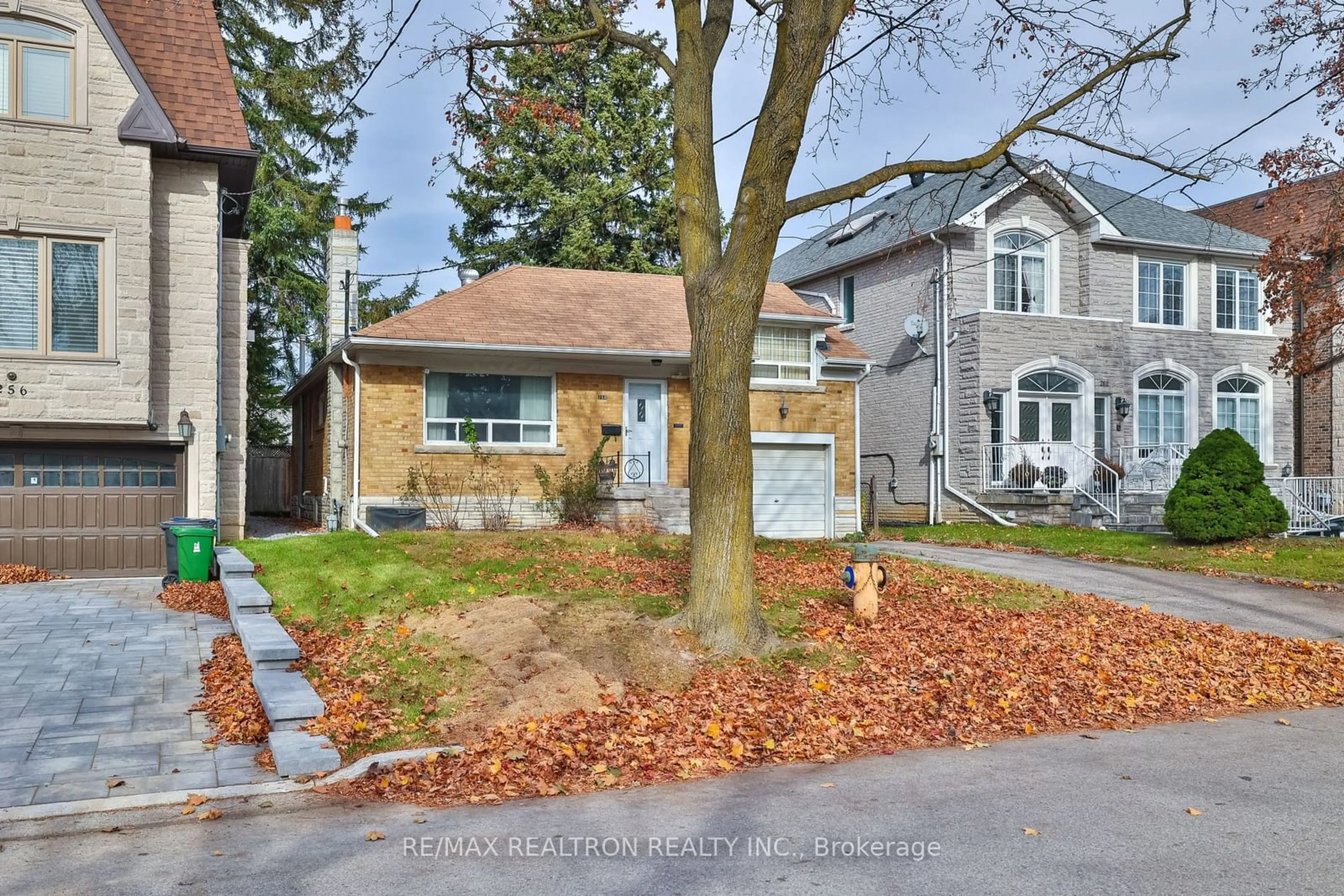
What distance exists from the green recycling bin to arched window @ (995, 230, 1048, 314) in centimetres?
1715

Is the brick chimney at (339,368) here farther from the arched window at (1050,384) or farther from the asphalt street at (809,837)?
the arched window at (1050,384)

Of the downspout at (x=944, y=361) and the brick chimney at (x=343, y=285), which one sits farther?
the downspout at (x=944, y=361)

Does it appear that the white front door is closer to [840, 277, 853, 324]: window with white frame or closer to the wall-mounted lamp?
the wall-mounted lamp

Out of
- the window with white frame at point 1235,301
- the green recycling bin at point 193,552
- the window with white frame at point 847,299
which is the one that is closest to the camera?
the green recycling bin at point 193,552

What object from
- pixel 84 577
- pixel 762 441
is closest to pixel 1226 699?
pixel 762 441

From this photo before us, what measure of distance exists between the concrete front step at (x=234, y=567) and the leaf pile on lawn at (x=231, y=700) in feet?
7.54

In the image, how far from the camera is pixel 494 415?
18453 mm

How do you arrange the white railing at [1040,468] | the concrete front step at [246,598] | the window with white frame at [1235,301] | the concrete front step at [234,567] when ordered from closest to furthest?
the concrete front step at [246,598] → the concrete front step at [234,567] → the white railing at [1040,468] → the window with white frame at [1235,301]

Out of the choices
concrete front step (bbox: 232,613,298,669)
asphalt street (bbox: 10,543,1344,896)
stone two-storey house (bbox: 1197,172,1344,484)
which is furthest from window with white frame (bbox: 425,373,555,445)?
stone two-storey house (bbox: 1197,172,1344,484)

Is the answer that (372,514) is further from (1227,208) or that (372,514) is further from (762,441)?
(1227,208)

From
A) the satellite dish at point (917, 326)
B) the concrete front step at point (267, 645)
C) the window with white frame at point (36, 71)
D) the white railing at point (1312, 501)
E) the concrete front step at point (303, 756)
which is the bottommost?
the concrete front step at point (303, 756)

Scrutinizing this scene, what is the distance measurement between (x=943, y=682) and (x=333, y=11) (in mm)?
8033

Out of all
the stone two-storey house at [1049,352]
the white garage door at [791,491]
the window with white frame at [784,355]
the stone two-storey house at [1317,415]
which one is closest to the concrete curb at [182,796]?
the white garage door at [791,491]

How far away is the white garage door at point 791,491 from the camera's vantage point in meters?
20.3
